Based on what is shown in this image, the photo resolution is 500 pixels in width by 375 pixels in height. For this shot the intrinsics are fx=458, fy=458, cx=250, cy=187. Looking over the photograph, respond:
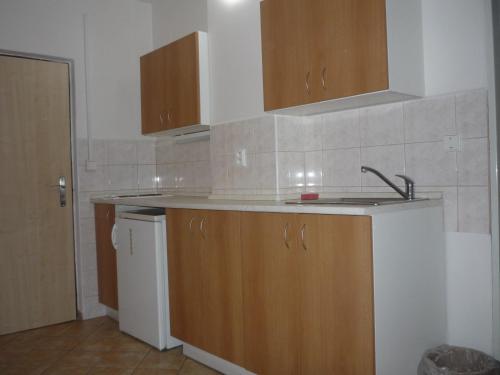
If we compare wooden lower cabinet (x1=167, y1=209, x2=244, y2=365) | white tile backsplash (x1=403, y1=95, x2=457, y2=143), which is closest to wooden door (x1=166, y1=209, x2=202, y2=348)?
wooden lower cabinet (x1=167, y1=209, x2=244, y2=365)

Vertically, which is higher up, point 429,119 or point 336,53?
point 336,53

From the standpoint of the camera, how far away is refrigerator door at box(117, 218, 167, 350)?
278 cm

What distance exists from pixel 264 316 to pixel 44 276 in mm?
2079

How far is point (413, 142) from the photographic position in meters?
2.26

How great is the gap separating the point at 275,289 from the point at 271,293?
35 millimetres

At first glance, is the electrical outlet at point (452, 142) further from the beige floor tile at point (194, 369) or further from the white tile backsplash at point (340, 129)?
the beige floor tile at point (194, 369)

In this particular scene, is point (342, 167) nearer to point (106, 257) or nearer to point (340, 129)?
point (340, 129)

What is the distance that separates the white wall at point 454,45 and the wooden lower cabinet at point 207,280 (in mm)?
1178

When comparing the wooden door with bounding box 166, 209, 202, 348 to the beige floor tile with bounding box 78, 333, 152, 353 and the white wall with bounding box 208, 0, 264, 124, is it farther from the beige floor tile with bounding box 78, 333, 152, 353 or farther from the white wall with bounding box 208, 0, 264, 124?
the white wall with bounding box 208, 0, 264, 124

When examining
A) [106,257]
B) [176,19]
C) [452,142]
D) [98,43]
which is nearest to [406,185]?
[452,142]

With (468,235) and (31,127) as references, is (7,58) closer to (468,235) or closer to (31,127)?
(31,127)

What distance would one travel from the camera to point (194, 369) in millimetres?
2570

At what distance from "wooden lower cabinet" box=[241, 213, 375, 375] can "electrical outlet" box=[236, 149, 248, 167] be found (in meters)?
0.71

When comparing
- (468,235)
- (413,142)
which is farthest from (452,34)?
(468,235)
